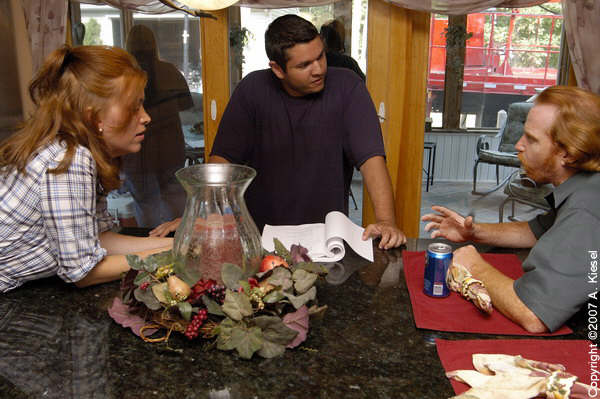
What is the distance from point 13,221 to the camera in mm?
1328

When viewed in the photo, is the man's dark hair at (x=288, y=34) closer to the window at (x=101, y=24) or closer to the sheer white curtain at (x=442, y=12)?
the sheer white curtain at (x=442, y=12)

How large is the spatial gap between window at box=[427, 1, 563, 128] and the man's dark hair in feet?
5.24

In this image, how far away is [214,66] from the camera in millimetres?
3523

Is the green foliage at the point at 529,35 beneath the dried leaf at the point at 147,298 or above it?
above

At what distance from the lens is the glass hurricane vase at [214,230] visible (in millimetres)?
1187

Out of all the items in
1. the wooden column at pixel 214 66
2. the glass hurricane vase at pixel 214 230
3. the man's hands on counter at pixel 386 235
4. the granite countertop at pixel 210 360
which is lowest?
the granite countertop at pixel 210 360

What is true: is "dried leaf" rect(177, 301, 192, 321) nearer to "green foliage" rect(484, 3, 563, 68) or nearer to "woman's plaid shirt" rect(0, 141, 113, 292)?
"woman's plaid shirt" rect(0, 141, 113, 292)

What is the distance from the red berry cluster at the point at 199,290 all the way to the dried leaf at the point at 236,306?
0.08 metres

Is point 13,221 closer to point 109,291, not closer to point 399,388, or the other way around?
point 109,291

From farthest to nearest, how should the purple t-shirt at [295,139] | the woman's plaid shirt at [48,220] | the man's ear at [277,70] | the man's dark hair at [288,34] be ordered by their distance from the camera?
the purple t-shirt at [295,139]
the man's ear at [277,70]
the man's dark hair at [288,34]
the woman's plaid shirt at [48,220]

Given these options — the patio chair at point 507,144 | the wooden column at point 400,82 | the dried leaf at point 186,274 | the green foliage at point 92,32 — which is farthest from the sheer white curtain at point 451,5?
the dried leaf at point 186,274

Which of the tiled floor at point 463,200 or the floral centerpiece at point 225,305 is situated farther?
the tiled floor at point 463,200

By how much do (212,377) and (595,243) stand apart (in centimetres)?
88

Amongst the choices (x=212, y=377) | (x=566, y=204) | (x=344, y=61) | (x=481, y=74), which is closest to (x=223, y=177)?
(x=212, y=377)
